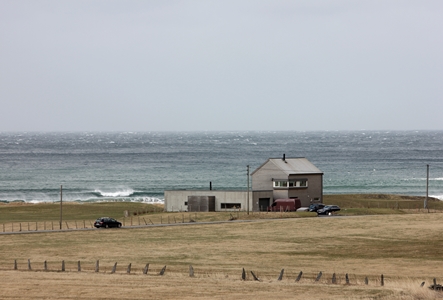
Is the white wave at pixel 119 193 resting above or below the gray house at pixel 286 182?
below

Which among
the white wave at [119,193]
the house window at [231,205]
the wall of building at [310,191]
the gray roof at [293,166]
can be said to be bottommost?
the white wave at [119,193]

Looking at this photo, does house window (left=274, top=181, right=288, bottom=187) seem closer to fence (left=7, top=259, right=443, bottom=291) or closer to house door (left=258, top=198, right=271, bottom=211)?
house door (left=258, top=198, right=271, bottom=211)

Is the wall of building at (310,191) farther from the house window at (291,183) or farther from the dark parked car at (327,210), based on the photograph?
the dark parked car at (327,210)

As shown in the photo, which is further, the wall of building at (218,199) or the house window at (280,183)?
the house window at (280,183)

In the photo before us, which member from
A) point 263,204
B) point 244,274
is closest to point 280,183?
point 263,204

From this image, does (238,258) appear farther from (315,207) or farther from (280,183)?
(280,183)

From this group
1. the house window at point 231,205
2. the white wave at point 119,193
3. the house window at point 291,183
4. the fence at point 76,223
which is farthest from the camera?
the white wave at point 119,193

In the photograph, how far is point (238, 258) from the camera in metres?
54.4

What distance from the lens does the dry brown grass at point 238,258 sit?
38.4m

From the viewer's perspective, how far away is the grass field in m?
38.5

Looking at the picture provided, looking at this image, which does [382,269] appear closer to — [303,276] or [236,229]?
[303,276]

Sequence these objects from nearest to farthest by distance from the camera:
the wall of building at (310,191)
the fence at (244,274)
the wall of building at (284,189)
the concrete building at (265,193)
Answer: the fence at (244,274) → the concrete building at (265,193) → the wall of building at (284,189) → the wall of building at (310,191)

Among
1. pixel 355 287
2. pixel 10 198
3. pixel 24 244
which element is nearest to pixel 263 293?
pixel 355 287

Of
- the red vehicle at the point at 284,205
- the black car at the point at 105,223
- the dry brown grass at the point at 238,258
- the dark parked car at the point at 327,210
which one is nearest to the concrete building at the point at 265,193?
the red vehicle at the point at 284,205
